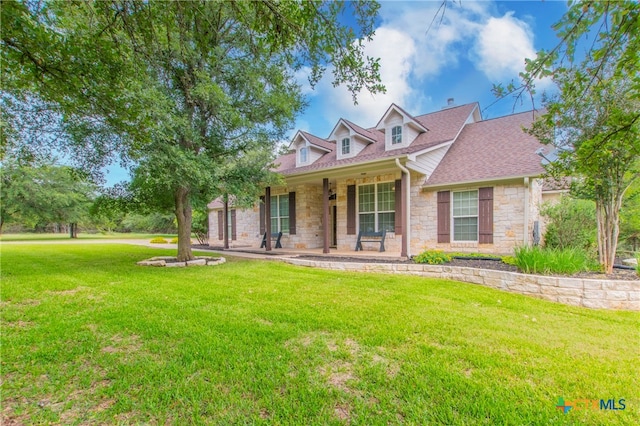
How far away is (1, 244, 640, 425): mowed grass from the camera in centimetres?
198

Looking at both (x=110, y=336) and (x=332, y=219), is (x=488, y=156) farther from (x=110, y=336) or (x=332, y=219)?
(x=110, y=336)

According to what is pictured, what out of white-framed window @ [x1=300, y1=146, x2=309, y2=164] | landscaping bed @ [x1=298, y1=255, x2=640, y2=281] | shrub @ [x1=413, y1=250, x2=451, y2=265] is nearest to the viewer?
landscaping bed @ [x1=298, y1=255, x2=640, y2=281]

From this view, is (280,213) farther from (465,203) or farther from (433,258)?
(433,258)

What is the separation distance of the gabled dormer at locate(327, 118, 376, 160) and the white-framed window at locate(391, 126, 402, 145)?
1.08m

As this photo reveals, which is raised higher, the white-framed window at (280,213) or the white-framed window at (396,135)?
the white-framed window at (396,135)

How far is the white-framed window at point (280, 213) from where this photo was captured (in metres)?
13.2

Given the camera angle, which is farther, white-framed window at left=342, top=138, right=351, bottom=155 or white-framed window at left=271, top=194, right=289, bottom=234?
white-framed window at left=271, top=194, right=289, bottom=234

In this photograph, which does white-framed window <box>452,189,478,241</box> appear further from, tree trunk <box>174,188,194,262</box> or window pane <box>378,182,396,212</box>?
tree trunk <box>174,188,194,262</box>

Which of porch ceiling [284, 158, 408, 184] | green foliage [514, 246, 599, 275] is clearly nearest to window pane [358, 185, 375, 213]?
porch ceiling [284, 158, 408, 184]

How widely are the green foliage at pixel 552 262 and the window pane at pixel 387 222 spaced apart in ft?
14.8

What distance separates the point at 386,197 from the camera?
406 inches

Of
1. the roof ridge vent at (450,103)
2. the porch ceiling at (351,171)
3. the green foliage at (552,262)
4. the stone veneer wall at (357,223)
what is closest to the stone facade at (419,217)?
the stone veneer wall at (357,223)

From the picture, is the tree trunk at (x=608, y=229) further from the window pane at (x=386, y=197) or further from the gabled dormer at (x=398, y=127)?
the gabled dormer at (x=398, y=127)

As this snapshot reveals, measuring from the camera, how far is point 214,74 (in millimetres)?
7684
